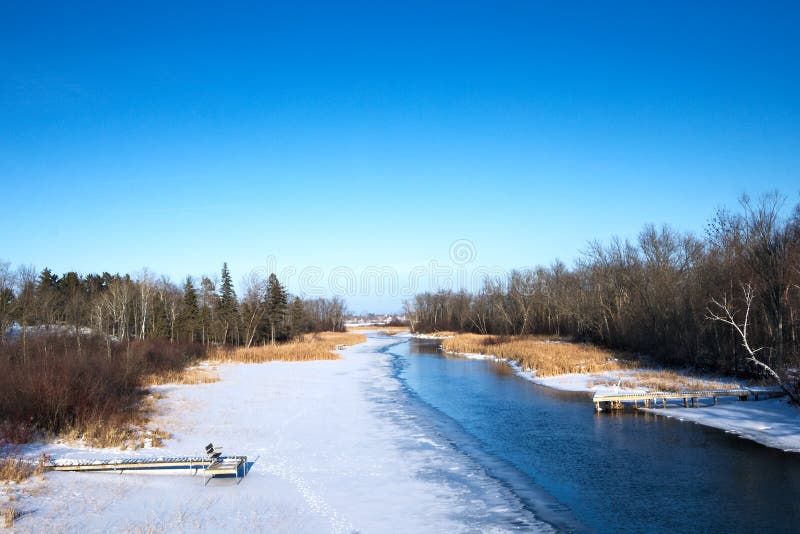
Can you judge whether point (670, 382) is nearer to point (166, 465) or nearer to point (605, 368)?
point (605, 368)

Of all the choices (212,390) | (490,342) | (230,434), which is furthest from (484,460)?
(490,342)

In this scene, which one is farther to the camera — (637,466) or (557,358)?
(557,358)

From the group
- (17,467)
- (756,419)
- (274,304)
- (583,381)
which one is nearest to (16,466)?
(17,467)

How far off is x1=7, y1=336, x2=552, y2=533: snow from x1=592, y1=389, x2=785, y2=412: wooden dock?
25.7 ft

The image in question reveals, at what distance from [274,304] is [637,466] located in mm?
47716

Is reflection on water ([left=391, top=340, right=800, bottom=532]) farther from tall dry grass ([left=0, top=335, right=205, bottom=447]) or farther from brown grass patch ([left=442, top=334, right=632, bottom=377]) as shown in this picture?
tall dry grass ([left=0, top=335, right=205, bottom=447])

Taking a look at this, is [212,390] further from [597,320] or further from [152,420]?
[597,320]

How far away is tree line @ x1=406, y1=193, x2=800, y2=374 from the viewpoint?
2331 centimetres

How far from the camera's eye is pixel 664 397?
2136 centimetres

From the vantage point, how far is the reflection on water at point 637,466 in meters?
9.79

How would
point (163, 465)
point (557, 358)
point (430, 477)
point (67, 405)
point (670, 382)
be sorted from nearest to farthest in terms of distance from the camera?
point (163, 465)
point (430, 477)
point (67, 405)
point (670, 382)
point (557, 358)

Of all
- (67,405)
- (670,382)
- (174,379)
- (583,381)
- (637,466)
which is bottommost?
(583,381)

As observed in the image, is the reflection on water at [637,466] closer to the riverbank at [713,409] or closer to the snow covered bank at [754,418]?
the snow covered bank at [754,418]

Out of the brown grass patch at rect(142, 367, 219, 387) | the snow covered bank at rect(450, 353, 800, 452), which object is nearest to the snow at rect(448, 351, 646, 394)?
the snow covered bank at rect(450, 353, 800, 452)
